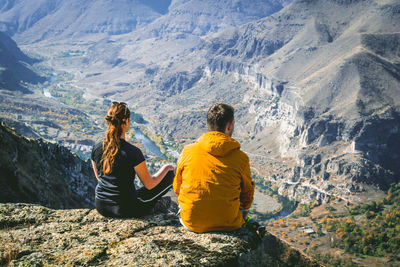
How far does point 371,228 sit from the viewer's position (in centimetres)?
6425

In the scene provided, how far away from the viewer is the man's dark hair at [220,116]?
496 cm

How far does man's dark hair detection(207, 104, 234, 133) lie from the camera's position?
496 centimetres

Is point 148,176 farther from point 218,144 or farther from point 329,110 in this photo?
point 329,110

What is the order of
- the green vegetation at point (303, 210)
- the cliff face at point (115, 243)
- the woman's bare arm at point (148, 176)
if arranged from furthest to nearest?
1. the green vegetation at point (303, 210)
2. the woman's bare arm at point (148, 176)
3. the cliff face at point (115, 243)

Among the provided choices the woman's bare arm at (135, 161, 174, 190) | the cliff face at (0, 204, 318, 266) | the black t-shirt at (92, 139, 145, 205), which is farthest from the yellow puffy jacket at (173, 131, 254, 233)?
the black t-shirt at (92, 139, 145, 205)

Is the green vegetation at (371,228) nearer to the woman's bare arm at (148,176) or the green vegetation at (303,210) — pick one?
the green vegetation at (303,210)

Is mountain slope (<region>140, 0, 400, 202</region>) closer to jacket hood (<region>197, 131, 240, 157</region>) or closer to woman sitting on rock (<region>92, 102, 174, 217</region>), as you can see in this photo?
woman sitting on rock (<region>92, 102, 174, 217</region>)

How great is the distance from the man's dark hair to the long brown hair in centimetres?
176

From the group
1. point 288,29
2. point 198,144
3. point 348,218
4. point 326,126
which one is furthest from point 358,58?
point 198,144

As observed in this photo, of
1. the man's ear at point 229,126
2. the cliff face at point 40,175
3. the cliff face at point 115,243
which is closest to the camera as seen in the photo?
the cliff face at point 115,243

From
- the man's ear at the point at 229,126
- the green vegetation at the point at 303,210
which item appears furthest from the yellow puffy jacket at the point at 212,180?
the green vegetation at the point at 303,210

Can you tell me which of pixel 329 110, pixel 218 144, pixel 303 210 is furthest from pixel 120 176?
pixel 329 110

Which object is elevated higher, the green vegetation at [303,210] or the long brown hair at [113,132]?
the long brown hair at [113,132]

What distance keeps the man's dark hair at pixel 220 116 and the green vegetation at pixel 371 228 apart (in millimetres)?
64900
